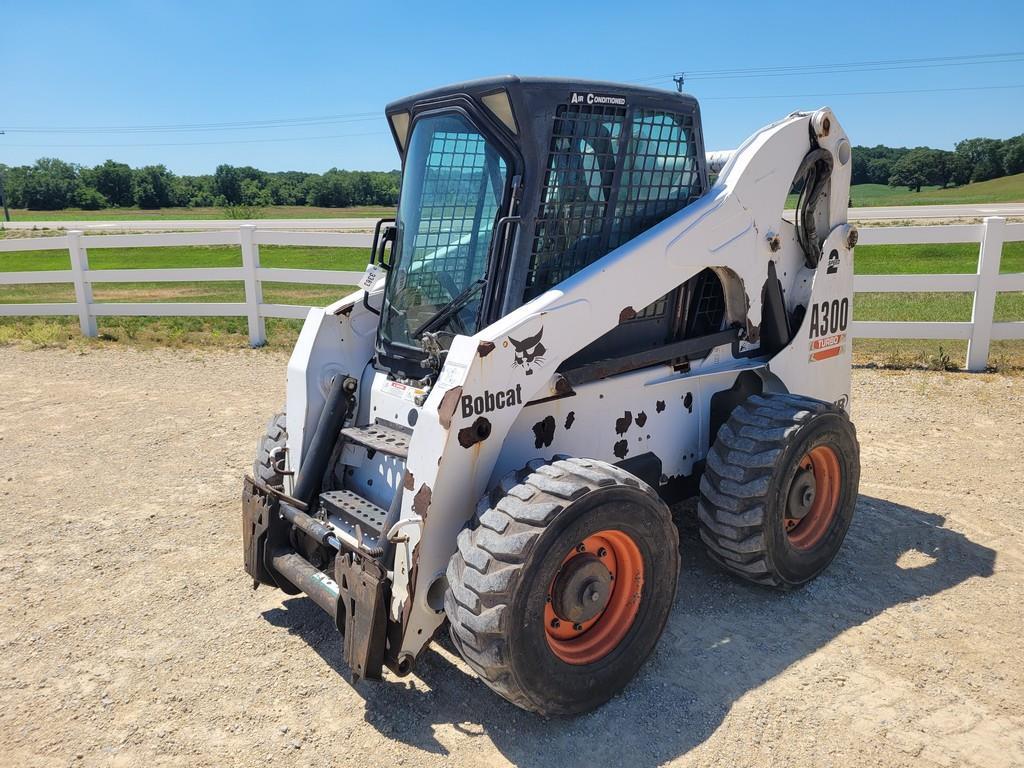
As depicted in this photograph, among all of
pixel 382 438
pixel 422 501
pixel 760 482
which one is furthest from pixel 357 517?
pixel 760 482

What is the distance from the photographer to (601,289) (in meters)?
3.47

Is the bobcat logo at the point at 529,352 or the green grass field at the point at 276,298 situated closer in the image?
the bobcat logo at the point at 529,352

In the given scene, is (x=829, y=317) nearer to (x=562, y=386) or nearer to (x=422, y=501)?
(x=562, y=386)

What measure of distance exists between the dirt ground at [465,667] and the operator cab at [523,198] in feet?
4.81

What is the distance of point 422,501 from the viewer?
3135 millimetres

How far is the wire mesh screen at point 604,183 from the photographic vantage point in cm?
357


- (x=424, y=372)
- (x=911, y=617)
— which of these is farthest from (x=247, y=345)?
(x=911, y=617)

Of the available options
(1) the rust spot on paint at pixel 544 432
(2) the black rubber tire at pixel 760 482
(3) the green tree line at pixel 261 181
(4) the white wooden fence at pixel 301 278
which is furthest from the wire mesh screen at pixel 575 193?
(3) the green tree line at pixel 261 181

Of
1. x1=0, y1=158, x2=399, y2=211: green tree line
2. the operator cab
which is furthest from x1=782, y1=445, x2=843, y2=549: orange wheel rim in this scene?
x1=0, y1=158, x2=399, y2=211: green tree line

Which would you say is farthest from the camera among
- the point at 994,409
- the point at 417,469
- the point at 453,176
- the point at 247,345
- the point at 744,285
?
the point at 247,345

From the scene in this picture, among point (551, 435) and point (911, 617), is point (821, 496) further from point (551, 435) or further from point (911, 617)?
point (551, 435)

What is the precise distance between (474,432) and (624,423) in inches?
40.6

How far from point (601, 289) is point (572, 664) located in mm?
1552

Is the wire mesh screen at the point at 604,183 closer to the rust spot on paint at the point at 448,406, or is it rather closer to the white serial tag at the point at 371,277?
the rust spot on paint at the point at 448,406
